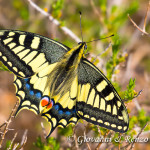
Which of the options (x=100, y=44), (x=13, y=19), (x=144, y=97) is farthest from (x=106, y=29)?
(x=13, y=19)

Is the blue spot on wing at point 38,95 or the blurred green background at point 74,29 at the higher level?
the blurred green background at point 74,29

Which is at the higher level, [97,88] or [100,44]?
[100,44]

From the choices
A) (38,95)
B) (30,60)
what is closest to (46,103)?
(38,95)

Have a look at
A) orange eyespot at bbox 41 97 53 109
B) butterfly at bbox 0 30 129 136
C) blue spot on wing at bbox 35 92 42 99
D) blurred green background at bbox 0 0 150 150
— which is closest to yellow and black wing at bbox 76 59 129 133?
butterfly at bbox 0 30 129 136

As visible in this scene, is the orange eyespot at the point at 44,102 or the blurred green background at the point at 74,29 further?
the blurred green background at the point at 74,29

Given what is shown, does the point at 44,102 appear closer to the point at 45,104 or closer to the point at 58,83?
the point at 45,104

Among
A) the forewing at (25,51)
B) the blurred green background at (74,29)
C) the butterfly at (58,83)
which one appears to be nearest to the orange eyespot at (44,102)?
the butterfly at (58,83)

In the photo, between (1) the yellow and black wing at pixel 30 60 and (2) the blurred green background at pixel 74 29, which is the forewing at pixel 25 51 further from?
(2) the blurred green background at pixel 74 29

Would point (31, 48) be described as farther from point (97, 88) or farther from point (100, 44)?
point (100, 44)
